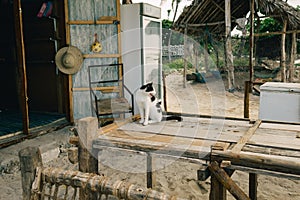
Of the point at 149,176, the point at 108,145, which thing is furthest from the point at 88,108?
the point at 108,145

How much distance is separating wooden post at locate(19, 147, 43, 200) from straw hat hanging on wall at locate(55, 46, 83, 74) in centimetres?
328

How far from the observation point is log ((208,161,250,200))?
1991 mm

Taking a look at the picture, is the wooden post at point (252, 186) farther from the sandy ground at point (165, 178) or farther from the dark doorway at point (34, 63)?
the dark doorway at point (34, 63)

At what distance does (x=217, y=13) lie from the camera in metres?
11.4

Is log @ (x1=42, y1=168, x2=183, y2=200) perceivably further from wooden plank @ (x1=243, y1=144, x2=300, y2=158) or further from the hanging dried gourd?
the hanging dried gourd

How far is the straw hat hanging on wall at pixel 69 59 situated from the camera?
5223 millimetres

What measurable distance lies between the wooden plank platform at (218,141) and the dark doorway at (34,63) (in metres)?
3.63

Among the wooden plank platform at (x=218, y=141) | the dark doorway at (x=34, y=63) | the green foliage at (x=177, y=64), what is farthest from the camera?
the green foliage at (x=177, y=64)

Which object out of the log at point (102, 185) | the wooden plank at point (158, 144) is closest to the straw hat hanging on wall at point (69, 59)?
the wooden plank at point (158, 144)

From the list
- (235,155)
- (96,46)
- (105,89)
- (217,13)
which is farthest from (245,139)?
(217,13)

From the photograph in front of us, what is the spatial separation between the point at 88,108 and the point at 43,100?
5.25 ft

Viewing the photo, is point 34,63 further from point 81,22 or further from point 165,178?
point 165,178

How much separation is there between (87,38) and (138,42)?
94cm

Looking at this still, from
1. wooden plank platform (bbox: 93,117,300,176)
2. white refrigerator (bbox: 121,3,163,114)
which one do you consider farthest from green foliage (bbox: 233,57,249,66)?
wooden plank platform (bbox: 93,117,300,176)
